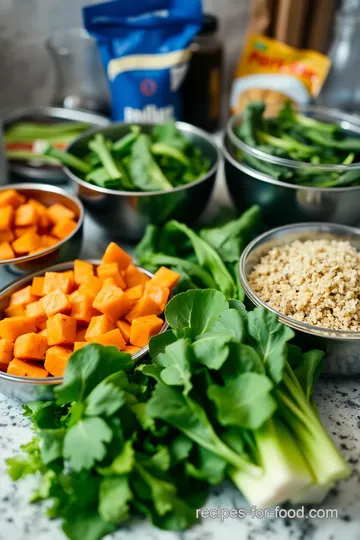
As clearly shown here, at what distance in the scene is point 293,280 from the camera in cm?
89

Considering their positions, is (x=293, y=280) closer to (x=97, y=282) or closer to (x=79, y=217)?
(x=97, y=282)

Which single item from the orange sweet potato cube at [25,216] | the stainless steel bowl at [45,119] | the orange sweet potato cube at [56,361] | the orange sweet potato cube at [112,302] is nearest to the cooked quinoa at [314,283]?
the orange sweet potato cube at [112,302]

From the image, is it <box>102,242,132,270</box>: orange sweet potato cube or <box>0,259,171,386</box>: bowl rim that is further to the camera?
<box>102,242,132,270</box>: orange sweet potato cube

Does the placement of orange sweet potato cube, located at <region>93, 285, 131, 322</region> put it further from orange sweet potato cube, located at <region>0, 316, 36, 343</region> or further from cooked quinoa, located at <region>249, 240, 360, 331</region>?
cooked quinoa, located at <region>249, 240, 360, 331</region>

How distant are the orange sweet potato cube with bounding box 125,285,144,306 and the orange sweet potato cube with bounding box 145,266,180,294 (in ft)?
0.05

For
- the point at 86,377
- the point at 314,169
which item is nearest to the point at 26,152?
the point at 314,169

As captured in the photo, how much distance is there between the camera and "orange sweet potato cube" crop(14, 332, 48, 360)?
80cm

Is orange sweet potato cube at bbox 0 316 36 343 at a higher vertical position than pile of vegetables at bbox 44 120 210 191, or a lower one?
lower

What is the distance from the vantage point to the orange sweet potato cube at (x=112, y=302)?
2.74ft

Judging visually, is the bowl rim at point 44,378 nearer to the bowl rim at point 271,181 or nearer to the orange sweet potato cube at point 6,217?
the orange sweet potato cube at point 6,217

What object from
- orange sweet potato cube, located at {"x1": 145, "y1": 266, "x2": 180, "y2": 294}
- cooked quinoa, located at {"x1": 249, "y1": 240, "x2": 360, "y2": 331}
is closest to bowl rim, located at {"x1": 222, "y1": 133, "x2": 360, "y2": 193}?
cooked quinoa, located at {"x1": 249, "y1": 240, "x2": 360, "y2": 331}

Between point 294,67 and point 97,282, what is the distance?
106 cm

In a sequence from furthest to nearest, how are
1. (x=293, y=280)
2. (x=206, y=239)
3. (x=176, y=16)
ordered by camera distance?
(x=176, y=16), (x=206, y=239), (x=293, y=280)

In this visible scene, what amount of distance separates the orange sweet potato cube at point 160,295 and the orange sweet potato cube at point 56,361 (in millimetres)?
174
